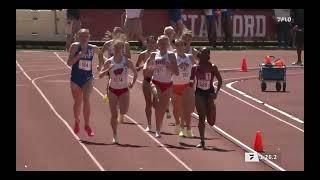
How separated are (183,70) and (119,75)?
139 centimetres

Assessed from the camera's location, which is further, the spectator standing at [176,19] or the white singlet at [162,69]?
the spectator standing at [176,19]

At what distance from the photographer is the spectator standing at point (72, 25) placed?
35.5 meters

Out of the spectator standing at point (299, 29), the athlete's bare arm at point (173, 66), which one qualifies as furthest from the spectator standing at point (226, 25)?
the athlete's bare arm at point (173, 66)

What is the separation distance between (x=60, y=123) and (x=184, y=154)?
3.95 metres

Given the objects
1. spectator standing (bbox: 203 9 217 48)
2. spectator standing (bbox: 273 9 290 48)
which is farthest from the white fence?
spectator standing (bbox: 273 9 290 48)

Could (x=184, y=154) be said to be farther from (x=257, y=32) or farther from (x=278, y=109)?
(x=257, y=32)

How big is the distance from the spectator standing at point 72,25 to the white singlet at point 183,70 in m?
17.3

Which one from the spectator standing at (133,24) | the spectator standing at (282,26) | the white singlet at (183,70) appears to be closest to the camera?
the white singlet at (183,70)

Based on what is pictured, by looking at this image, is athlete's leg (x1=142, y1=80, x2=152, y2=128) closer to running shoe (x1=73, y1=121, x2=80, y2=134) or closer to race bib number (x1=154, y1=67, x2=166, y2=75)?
race bib number (x1=154, y1=67, x2=166, y2=75)

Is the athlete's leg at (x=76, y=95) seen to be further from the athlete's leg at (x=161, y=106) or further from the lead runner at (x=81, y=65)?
the athlete's leg at (x=161, y=106)

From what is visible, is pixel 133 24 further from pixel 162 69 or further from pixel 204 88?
pixel 204 88

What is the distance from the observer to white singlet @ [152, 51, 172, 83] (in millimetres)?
17922

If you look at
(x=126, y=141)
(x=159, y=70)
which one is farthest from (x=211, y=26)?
(x=126, y=141)
